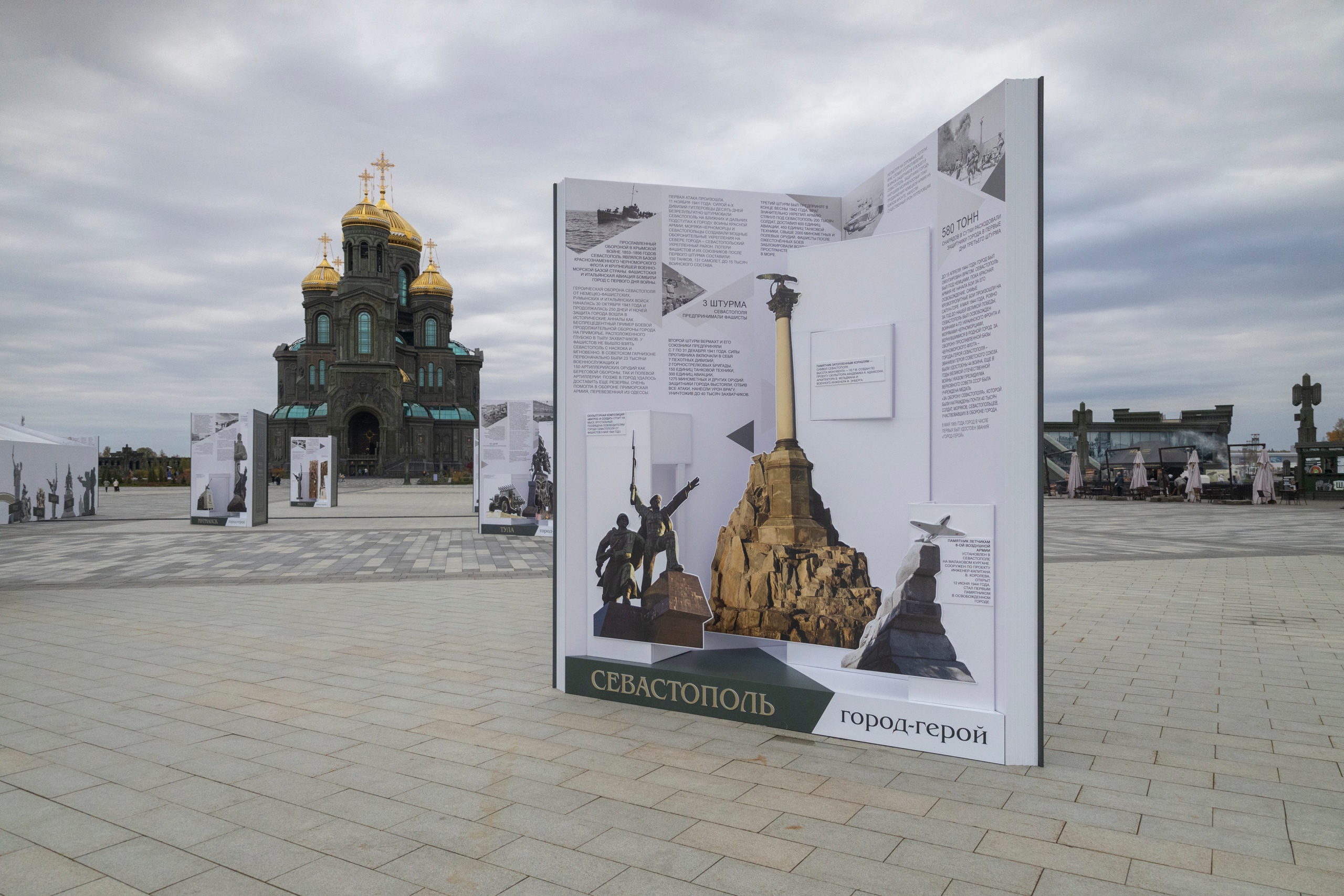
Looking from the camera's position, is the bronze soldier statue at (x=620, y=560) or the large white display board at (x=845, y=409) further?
the bronze soldier statue at (x=620, y=560)

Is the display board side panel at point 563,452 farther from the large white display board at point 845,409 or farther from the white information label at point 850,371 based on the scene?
the white information label at point 850,371

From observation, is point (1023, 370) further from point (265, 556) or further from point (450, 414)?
point (450, 414)

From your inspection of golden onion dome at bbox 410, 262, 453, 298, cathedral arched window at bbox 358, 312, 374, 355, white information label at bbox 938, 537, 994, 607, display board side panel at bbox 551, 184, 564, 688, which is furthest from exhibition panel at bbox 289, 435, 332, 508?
golden onion dome at bbox 410, 262, 453, 298

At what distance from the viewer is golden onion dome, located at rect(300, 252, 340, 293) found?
64062 millimetres

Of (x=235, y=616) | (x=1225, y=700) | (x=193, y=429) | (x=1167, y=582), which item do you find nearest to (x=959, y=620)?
(x=1225, y=700)

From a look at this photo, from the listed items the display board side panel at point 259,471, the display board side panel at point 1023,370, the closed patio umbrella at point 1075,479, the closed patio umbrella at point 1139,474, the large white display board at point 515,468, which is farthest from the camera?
the closed patio umbrella at point 1075,479

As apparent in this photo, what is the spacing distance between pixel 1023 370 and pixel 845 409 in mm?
1087

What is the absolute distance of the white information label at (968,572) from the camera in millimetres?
3914

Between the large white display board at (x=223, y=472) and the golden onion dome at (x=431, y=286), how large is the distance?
49406 millimetres

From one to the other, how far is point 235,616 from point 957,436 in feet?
23.5

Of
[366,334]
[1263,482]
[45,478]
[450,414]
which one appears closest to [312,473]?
[45,478]

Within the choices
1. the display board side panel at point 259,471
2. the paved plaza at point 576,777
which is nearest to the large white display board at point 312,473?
the display board side panel at point 259,471

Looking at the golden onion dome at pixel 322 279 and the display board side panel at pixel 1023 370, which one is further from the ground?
the golden onion dome at pixel 322 279

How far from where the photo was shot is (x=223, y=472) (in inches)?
776
